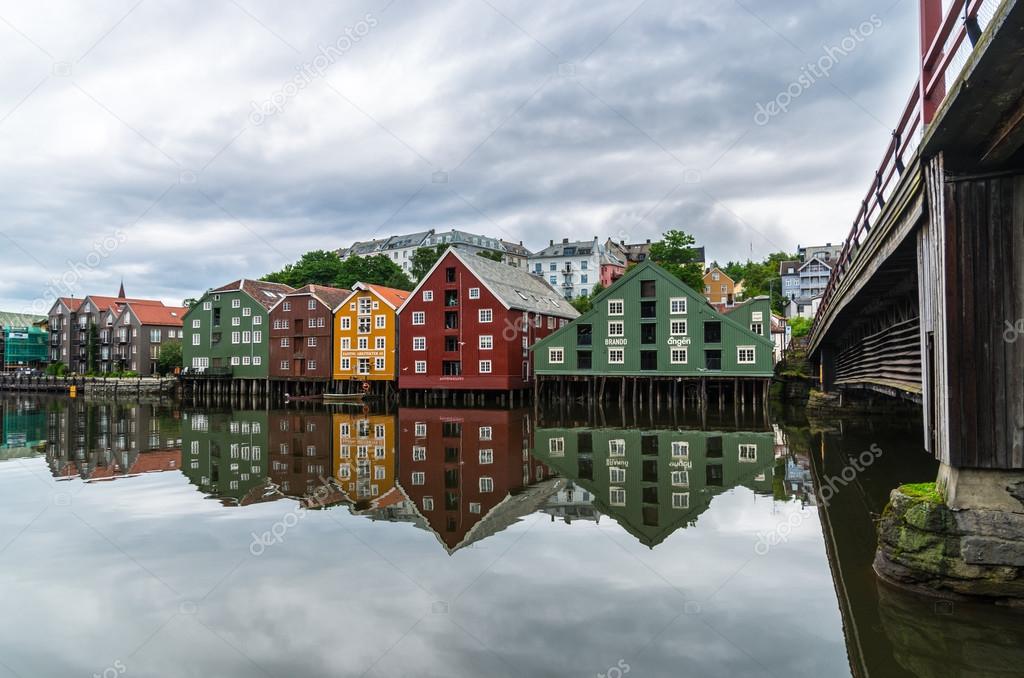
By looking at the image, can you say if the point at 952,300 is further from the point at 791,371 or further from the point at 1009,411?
the point at 791,371

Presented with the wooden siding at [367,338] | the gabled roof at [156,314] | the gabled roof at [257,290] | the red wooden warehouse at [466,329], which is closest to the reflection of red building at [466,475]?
the red wooden warehouse at [466,329]

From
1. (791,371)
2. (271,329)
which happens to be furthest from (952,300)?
(271,329)

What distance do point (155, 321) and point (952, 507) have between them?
270ft

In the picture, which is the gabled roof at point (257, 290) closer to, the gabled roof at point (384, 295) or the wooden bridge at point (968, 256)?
the gabled roof at point (384, 295)

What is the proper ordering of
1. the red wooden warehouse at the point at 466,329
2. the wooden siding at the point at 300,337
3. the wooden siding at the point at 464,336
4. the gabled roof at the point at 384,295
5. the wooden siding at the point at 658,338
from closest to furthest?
1. the wooden siding at the point at 658,338
2. the wooden siding at the point at 464,336
3. the red wooden warehouse at the point at 466,329
4. the gabled roof at the point at 384,295
5. the wooden siding at the point at 300,337

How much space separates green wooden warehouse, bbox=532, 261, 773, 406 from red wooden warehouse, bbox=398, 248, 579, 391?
334cm

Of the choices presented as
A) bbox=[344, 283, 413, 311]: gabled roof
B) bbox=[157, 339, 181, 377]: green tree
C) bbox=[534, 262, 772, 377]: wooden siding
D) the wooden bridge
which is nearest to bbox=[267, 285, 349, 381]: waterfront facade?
bbox=[344, 283, 413, 311]: gabled roof

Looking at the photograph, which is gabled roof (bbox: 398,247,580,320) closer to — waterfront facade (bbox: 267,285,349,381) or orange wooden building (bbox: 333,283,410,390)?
orange wooden building (bbox: 333,283,410,390)

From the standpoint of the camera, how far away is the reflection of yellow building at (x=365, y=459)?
13.9m

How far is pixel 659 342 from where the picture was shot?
132 feet

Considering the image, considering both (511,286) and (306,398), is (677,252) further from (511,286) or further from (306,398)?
(306,398)

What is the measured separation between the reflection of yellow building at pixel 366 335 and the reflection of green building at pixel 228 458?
17791 millimetres

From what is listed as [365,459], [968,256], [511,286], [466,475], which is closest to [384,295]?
[511,286]

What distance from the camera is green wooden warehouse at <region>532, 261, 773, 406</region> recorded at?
126 feet
